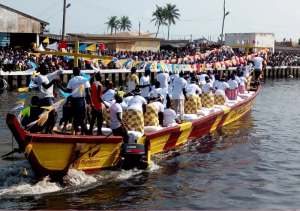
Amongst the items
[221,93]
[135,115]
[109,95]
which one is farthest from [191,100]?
[135,115]

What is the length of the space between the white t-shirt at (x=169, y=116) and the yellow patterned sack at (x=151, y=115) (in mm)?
642

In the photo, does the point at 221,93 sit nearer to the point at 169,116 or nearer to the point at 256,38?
the point at 169,116

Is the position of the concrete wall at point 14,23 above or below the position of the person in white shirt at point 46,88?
above

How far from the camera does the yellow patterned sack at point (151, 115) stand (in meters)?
13.5

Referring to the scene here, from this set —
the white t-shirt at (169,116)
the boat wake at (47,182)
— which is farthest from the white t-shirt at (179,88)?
the boat wake at (47,182)

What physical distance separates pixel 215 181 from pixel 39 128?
4315 mm

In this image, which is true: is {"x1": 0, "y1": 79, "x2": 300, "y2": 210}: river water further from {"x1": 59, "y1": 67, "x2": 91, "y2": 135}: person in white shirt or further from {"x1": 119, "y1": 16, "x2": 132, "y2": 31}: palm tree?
{"x1": 119, "y1": 16, "x2": 132, "y2": 31}: palm tree

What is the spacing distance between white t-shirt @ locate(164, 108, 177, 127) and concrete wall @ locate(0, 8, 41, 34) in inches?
922

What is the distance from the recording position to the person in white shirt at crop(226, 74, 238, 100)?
66.9 ft

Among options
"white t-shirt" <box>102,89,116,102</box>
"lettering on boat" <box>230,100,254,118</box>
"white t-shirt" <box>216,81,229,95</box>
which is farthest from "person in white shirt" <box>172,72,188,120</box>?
"lettering on boat" <box>230,100,254,118</box>

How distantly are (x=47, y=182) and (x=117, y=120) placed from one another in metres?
2.34

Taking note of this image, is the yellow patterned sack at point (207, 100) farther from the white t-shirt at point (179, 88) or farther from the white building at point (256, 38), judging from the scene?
the white building at point (256, 38)

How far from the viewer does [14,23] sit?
115ft

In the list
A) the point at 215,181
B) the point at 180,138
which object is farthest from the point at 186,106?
the point at 215,181
